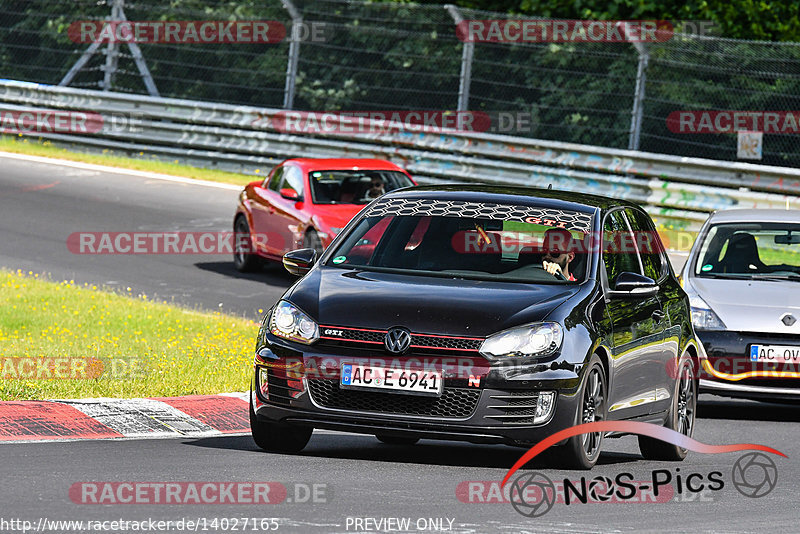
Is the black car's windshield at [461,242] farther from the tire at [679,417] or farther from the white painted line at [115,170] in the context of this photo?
the white painted line at [115,170]

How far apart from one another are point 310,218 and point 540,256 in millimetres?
8534

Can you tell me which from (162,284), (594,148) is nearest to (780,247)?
(594,148)

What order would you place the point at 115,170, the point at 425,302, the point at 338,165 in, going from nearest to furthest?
the point at 425,302 < the point at 338,165 < the point at 115,170

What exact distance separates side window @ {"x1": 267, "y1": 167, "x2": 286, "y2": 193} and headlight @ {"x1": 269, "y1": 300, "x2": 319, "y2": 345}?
33.7 ft

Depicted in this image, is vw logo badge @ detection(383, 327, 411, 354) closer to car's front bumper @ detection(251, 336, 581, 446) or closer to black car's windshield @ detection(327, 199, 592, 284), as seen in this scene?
car's front bumper @ detection(251, 336, 581, 446)

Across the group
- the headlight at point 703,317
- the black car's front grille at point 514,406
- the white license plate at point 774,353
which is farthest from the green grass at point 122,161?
the black car's front grille at point 514,406

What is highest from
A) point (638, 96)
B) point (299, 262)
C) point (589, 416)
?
point (638, 96)

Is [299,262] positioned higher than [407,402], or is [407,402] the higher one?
[299,262]

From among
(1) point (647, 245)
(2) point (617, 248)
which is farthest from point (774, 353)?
(2) point (617, 248)

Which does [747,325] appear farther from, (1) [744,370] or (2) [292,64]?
(2) [292,64]

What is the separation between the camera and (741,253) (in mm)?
12859

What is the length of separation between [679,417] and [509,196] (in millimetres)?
1789

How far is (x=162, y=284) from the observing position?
17.1 metres

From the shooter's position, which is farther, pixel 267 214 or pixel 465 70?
pixel 465 70
